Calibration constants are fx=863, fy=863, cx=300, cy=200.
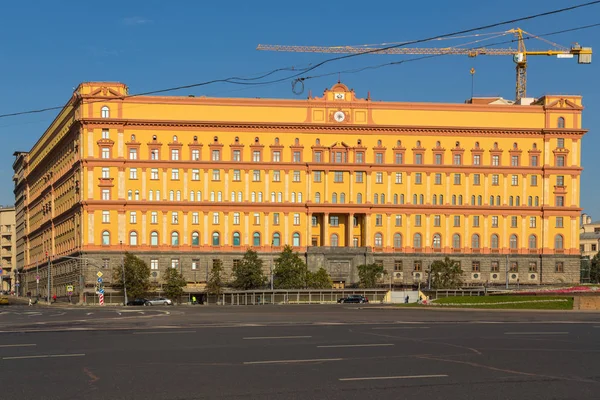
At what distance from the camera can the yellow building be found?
4754 inches

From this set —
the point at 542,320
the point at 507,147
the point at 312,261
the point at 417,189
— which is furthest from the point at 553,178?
the point at 542,320

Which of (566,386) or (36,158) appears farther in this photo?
(36,158)

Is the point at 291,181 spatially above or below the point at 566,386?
above

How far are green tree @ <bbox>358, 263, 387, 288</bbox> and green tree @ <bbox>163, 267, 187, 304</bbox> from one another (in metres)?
23.9

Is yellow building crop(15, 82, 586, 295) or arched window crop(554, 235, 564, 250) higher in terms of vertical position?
yellow building crop(15, 82, 586, 295)

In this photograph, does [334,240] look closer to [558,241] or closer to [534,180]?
[534,180]

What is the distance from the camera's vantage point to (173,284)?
113062mm

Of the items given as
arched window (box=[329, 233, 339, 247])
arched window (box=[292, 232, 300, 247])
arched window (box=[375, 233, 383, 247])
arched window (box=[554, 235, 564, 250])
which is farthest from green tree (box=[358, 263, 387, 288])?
arched window (box=[554, 235, 564, 250])

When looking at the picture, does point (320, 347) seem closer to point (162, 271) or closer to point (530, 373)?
point (530, 373)

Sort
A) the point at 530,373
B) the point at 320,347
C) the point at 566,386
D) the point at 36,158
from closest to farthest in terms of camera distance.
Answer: the point at 566,386 → the point at 530,373 → the point at 320,347 → the point at 36,158

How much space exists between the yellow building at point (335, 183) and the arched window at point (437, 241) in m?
0.16

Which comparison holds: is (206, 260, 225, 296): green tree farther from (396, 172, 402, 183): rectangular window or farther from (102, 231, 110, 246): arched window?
(396, 172, 402, 183): rectangular window

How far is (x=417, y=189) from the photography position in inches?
4938

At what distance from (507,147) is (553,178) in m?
8.16
